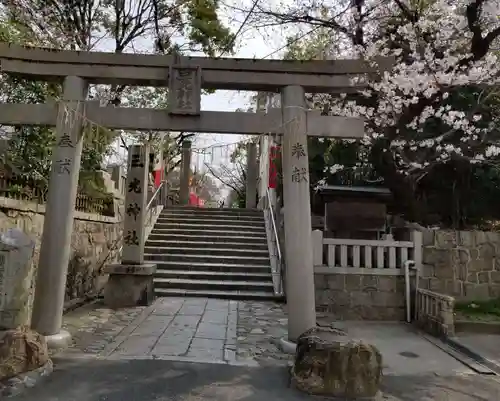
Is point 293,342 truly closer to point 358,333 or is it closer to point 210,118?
point 358,333

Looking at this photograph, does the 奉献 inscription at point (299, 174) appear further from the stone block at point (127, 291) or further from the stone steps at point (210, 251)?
the stone steps at point (210, 251)

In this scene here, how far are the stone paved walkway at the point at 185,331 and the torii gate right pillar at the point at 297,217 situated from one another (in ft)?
2.10

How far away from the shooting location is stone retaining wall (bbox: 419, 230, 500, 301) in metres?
9.36

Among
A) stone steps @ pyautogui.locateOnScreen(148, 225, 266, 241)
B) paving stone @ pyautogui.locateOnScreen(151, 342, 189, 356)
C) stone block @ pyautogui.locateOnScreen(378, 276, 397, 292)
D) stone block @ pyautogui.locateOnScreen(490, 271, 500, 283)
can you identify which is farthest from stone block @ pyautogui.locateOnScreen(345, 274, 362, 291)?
stone steps @ pyautogui.locateOnScreen(148, 225, 266, 241)

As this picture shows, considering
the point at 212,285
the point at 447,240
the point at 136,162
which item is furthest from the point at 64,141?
the point at 447,240

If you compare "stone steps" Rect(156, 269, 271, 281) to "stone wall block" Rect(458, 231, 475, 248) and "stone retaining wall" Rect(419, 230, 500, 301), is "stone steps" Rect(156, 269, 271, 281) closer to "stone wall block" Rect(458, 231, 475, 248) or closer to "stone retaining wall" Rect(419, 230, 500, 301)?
"stone retaining wall" Rect(419, 230, 500, 301)

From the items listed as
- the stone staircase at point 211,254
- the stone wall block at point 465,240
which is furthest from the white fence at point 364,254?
the stone staircase at point 211,254

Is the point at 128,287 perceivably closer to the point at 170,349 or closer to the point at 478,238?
the point at 170,349

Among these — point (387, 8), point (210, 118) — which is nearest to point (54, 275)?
point (210, 118)

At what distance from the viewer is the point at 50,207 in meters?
5.99

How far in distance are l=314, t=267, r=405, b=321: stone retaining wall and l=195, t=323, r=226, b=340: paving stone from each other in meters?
2.62

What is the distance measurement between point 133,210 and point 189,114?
4.57 meters

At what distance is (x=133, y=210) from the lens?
10.0 metres

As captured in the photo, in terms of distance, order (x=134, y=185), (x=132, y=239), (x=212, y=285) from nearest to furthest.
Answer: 1. (x=132, y=239)
2. (x=134, y=185)
3. (x=212, y=285)
